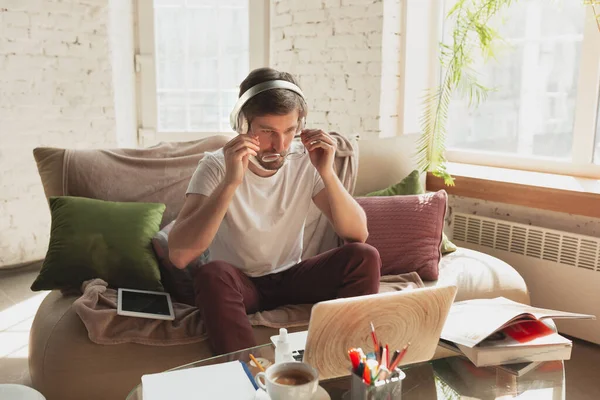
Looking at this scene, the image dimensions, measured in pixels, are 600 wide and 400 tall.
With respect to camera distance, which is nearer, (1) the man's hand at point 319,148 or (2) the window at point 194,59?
(1) the man's hand at point 319,148

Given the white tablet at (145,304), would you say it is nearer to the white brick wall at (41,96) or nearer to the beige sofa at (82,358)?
the beige sofa at (82,358)

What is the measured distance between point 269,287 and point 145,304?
15.4 inches

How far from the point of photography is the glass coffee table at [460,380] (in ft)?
4.21

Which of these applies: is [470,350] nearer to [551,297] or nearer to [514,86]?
[551,297]

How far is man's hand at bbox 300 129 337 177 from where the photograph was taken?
1.82 meters

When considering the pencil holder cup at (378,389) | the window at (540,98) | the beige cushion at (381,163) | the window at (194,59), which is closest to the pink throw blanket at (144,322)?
the pencil holder cup at (378,389)

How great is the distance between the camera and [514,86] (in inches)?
128

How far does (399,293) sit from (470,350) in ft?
0.99

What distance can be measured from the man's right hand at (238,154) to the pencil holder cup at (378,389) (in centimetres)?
76

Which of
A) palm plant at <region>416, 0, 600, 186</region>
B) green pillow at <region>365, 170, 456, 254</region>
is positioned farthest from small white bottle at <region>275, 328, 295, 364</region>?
palm plant at <region>416, 0, 600, 186</region>

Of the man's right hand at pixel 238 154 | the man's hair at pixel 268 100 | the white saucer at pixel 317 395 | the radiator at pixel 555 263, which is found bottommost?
the radiator at pixel 555 263

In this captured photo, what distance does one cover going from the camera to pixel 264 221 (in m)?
1.94

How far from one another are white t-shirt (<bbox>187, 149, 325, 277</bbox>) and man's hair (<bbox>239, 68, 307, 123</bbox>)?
24cm

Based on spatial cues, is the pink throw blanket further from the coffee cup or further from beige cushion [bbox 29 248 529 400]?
the coffee cup
